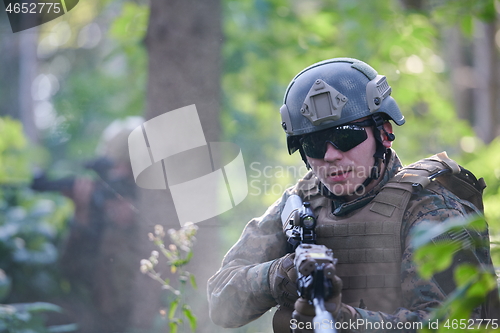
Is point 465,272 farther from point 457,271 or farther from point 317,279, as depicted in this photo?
point 317,279

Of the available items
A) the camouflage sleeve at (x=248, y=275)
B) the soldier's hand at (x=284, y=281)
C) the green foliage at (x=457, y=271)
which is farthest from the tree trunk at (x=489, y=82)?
the green foliage at (x=457, y=271)

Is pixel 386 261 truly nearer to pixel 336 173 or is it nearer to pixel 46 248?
pixel 336 173

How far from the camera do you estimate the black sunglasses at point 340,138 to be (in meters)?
2.46

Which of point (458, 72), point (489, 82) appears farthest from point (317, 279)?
point (458, 72)

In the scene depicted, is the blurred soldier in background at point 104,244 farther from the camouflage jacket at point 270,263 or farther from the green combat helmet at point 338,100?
the green combat helmet at point 338,100

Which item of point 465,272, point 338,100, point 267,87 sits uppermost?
point 267,87

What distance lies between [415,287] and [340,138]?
2.39ft

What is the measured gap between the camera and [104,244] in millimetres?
6094

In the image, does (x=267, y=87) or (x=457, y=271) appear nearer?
(x=457, y=271)

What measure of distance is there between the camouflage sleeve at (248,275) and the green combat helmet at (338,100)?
48 cm

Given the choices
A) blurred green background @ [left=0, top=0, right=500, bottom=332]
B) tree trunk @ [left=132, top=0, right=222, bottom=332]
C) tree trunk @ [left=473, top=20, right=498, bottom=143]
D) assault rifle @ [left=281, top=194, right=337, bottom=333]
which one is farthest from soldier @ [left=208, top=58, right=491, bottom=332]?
tree trunk @ [left=473, top=20, right=498, bottom=143]

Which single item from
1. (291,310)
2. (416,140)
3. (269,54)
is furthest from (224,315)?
(416,140)

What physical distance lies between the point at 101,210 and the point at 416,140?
474cm

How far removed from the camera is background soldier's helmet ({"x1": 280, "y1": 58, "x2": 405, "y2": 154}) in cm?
249
